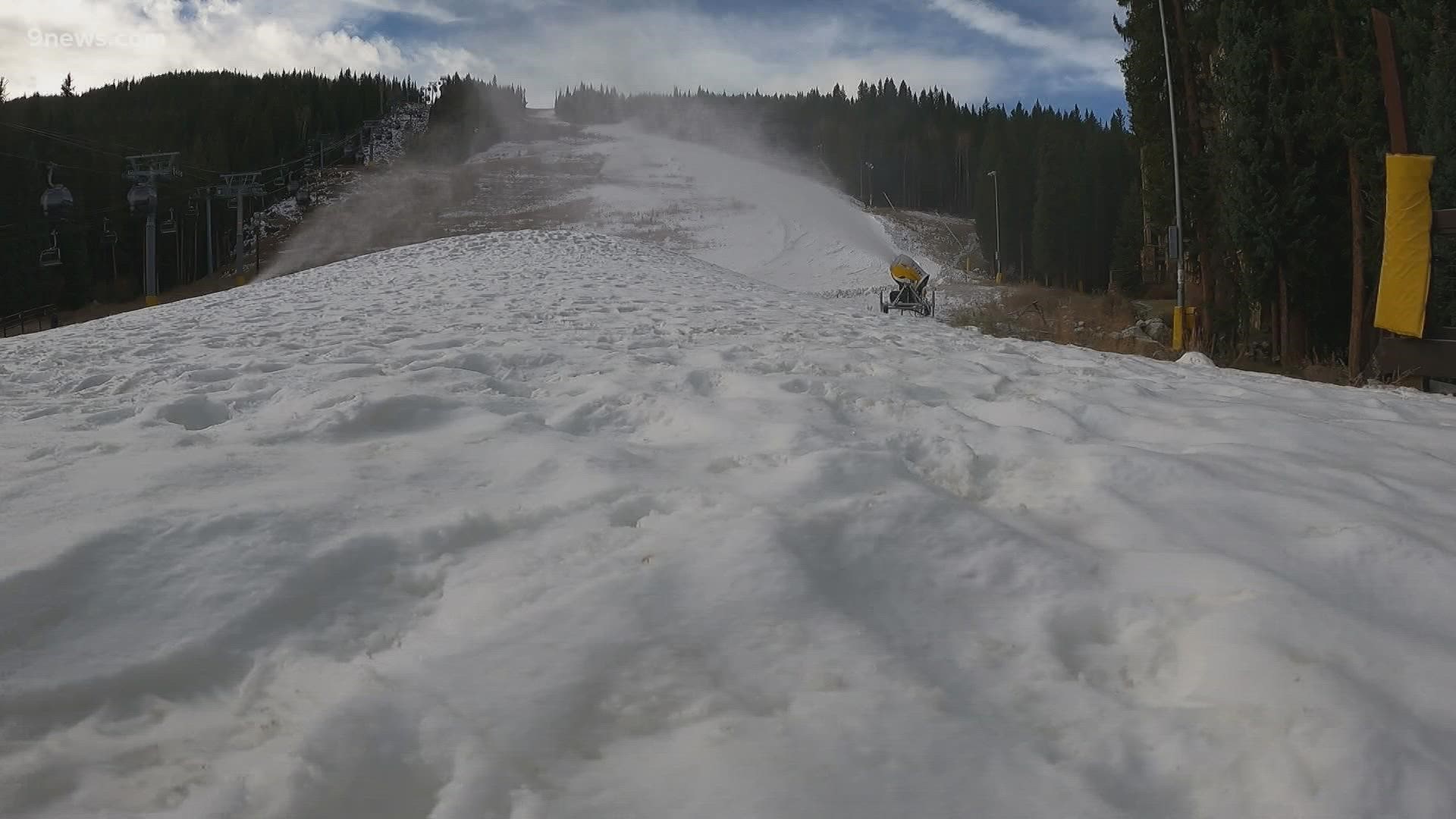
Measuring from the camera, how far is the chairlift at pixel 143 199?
1248 inches

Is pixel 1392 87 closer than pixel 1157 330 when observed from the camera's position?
Yes

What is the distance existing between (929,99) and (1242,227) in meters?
116

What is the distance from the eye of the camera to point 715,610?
241 centimetres

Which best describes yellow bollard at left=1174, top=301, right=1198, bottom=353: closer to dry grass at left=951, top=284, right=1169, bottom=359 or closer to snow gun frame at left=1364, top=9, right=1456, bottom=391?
dry grass at left=951, top=284, right=1169, bottom=359

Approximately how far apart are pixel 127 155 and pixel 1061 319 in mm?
74642

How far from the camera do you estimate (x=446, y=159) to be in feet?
330

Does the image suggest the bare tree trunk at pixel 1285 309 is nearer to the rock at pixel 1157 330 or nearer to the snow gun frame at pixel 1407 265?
the rock at pixel 1157 330

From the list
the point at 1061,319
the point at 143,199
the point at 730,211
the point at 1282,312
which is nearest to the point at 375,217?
the point at 730,211

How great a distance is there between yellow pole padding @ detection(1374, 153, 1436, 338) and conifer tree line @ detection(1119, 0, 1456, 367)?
6549 millimetres

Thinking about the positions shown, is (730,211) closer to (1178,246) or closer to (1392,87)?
(1178,246)

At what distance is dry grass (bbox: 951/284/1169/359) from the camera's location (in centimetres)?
1494

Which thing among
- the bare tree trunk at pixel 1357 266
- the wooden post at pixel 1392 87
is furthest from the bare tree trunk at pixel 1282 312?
the wooden post at pixel 1392 87

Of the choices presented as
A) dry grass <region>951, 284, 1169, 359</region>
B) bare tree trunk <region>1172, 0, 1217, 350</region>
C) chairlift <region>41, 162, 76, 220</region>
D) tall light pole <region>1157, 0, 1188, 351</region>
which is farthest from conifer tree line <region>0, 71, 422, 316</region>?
bare tree trunk <region>1172, 0, 1217, 350</region>

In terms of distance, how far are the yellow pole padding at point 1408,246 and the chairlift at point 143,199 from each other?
36.5 m
